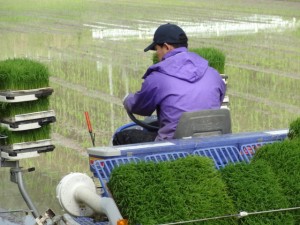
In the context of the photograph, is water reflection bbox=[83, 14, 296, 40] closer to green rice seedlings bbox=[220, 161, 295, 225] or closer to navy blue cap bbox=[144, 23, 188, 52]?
navy blue cap bbox=[144, 23, 188, 52]

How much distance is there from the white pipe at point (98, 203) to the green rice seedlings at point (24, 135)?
256 cm

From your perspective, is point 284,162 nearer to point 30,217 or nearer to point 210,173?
point 210,173

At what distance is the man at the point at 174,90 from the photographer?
6.11 meters

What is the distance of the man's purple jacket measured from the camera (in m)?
6.11

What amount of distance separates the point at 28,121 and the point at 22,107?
0.14 m

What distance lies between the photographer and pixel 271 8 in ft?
92.8

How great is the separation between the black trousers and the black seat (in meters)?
0.59

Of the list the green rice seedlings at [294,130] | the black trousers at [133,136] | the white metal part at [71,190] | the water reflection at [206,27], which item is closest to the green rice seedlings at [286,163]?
the green rice seedlings at [294,130]

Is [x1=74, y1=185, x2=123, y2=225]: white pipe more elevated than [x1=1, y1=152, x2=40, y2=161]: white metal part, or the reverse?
[x1=74, y1=185, x2=123, y2=225]: white pipe

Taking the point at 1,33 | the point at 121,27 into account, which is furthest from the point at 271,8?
the point at 1,33

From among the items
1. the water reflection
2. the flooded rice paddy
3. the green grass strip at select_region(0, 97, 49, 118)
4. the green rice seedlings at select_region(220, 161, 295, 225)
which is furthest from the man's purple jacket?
the water reflection

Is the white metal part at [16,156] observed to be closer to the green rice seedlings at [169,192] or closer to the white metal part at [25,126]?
the white metal part at [25,126]

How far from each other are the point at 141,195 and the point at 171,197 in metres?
0.13

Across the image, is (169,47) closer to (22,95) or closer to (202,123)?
(202,123)
